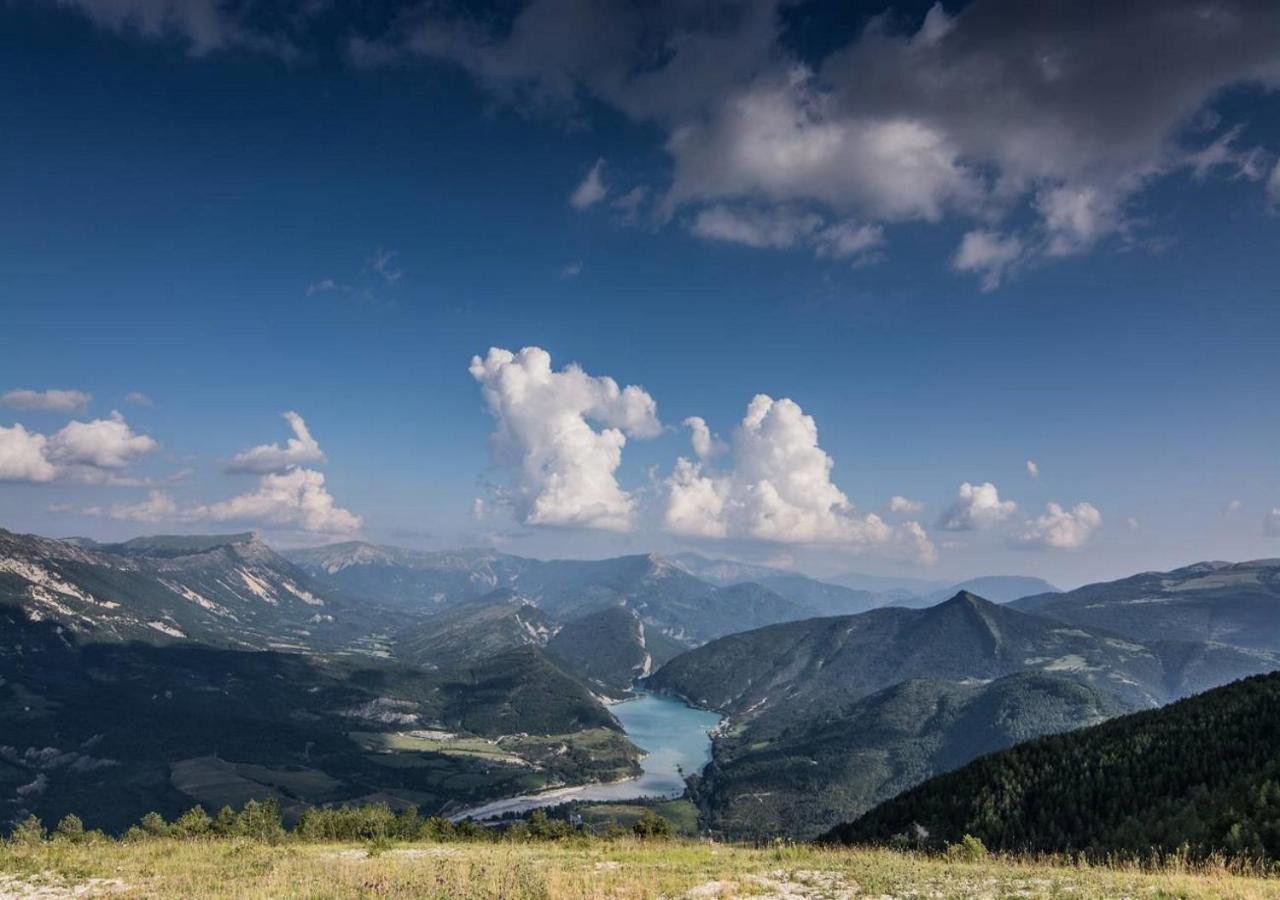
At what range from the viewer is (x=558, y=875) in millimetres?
21562

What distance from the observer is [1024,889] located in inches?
808

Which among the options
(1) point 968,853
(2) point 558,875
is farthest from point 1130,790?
(2) point 558,875

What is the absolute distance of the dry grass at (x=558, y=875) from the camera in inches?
776

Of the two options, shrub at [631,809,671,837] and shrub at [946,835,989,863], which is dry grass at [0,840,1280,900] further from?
shrub at [631,809,671,837]

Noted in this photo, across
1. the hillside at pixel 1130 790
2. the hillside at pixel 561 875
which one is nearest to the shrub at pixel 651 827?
the hillside at pixel 1130 790

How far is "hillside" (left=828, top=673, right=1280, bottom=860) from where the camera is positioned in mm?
38375

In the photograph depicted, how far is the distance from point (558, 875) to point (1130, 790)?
66035 mm

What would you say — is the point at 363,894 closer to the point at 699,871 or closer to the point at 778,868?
the point at 699,871

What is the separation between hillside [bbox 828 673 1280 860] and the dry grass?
572 inches

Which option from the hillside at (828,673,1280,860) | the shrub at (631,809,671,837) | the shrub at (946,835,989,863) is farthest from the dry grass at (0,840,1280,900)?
the shrub at (631,809,671,837)

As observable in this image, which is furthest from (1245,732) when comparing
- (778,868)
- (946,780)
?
(778,868)

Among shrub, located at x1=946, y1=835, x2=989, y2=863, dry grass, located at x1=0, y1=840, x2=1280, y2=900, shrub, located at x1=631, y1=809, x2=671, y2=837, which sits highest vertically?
dry grass, located at x1=0, y1=840, x2=1280, y2=900

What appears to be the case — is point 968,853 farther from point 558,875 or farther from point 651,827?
point 651,827

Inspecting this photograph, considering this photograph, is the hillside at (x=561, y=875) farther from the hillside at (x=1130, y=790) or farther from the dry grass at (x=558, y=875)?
the hillside at (x=1130, y=790)
